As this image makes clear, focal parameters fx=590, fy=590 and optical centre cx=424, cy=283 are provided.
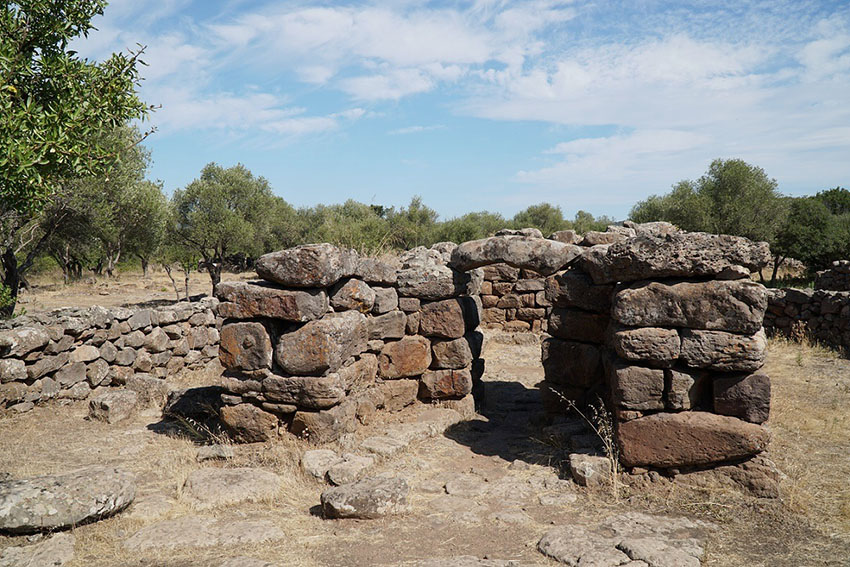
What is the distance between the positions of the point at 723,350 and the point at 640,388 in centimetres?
86

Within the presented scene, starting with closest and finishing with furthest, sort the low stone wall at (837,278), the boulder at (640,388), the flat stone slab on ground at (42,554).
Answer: the flat stone slab on ground at (42,554) → the boulder at (640,388) → the low stone wall at (837,278)

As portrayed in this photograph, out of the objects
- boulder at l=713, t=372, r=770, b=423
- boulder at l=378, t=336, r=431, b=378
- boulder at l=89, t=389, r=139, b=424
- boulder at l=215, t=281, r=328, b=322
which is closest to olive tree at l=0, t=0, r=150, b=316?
boulder at l=215, t=281, r=328, b=322

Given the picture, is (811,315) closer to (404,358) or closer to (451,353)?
(451,353)

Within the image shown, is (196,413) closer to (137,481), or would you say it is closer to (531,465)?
(137,481)

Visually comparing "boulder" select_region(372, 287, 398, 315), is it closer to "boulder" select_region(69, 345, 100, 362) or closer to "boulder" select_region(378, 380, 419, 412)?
"boulder" select_region(378, 380, 419, 412)

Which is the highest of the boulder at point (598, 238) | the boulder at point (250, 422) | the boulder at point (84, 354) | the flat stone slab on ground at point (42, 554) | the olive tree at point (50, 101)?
the olive tree at point (50, 101)

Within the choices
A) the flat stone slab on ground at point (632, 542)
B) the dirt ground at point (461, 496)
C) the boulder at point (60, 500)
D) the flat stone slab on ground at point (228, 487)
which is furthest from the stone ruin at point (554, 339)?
the boulder at point (60, 500)

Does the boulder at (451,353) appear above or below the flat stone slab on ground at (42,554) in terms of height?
above

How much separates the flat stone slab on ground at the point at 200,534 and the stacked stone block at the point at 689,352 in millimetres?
3559

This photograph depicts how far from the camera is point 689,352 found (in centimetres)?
582

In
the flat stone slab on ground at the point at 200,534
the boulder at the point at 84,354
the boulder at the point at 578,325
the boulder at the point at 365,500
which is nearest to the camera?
the flat stone slab on ground at the point at 200,534

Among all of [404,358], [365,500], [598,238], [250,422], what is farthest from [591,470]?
[598,238]

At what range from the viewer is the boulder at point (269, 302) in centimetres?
690

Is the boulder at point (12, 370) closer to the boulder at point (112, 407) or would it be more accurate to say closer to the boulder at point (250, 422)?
the boulder at point (112, 407)
